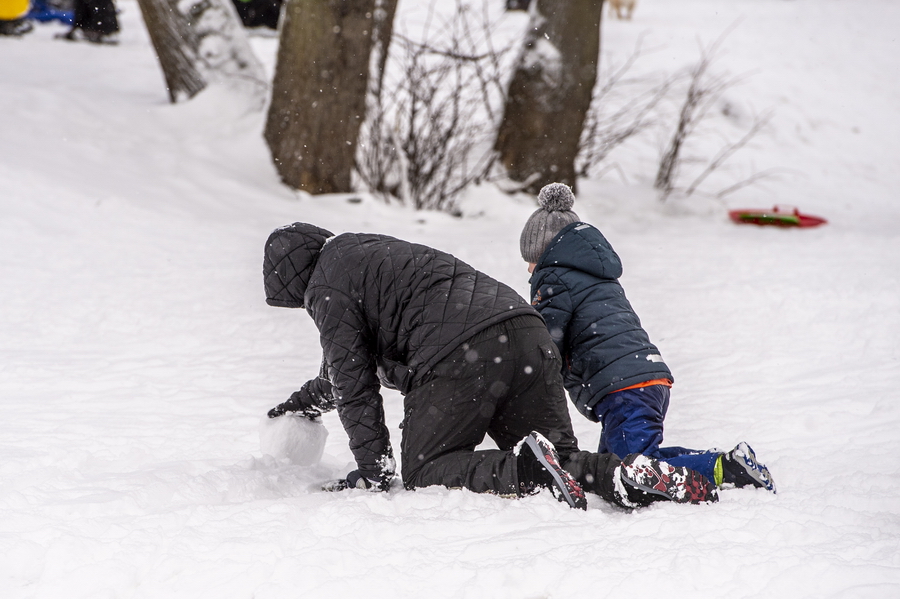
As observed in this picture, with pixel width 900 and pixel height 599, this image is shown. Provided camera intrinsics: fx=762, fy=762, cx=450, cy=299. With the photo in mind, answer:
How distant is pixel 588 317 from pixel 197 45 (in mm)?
6475

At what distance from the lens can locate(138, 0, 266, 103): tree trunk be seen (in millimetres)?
7629

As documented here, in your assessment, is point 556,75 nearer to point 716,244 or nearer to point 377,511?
point 716,244

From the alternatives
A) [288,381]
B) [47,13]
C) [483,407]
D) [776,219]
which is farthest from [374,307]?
[47,13]

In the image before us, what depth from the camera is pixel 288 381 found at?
402 centimetres

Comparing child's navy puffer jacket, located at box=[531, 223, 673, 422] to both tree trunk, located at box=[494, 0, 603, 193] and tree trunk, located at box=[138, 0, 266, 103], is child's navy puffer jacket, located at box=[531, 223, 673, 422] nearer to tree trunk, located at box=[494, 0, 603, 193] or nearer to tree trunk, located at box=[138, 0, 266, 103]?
tree trunk, located at box=[494, 0, 603, 193]

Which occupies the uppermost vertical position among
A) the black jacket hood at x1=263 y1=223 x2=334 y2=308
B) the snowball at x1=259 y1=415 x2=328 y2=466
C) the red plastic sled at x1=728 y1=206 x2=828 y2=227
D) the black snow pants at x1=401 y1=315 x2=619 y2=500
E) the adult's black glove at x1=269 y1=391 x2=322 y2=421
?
the black jacket hood at x1=263 y1=223 x2=334 y2=308

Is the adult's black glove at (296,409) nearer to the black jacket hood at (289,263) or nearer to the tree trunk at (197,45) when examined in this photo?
the black jacket hood at (289,263)

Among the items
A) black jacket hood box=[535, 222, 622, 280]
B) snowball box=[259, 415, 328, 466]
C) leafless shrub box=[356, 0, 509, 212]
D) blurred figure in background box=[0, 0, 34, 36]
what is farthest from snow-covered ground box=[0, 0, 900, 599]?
black jacket hood box=[535, 222, 622, 280]

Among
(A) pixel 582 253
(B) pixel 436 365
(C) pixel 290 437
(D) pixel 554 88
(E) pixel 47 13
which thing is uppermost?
(A) pixel 582 253

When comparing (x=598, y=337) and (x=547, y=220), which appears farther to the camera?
(x=547, y=220)

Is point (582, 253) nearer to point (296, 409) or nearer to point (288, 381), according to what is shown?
point (296, 409)

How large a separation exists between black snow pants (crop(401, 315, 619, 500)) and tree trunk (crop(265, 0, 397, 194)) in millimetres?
4964

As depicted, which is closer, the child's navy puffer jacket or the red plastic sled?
the child's navy puffer jacket

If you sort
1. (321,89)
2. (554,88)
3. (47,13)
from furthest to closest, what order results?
(47,13)
(554,88)
(321,89)
